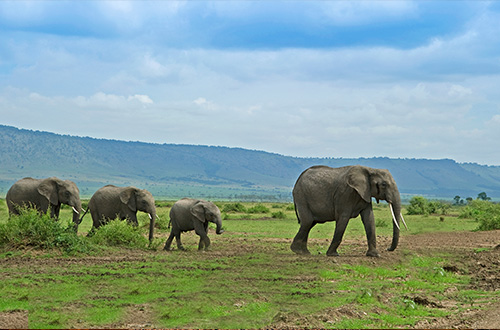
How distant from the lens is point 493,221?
119 feet

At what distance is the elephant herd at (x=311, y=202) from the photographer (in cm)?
2053

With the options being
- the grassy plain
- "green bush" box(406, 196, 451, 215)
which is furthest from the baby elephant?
"green bush" box(406, 196, 451, 215)

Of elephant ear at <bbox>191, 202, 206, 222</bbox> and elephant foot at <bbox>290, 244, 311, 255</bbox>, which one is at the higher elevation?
elephant ear at <bbox>191, 202, 206, 222</bbox>

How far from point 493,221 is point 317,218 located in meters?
18.3

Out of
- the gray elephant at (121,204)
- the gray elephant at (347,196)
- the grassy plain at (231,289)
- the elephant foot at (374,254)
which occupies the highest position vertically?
the gray elephant at (347,196)

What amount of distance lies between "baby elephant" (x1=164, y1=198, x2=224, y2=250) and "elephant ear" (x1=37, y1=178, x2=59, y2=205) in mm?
5487

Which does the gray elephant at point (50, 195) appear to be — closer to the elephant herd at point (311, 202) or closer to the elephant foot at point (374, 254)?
the elephant herd at point (311, 202)

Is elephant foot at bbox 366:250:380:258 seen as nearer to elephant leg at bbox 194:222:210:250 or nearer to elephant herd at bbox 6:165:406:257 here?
elephant herd at bbox 6:165:406:257

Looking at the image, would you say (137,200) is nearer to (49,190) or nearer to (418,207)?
(49,190)

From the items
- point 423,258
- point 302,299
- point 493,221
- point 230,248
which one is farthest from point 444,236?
point 302,299

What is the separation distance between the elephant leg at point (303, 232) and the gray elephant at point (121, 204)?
6072 mm

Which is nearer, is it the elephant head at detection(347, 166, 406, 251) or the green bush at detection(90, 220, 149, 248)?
the elephant head at detection(347, 166, 406, 251)

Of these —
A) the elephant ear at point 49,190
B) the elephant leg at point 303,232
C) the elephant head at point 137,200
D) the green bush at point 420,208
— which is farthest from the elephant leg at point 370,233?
the green bush at point 420,208

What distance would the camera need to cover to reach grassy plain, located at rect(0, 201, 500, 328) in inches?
479
